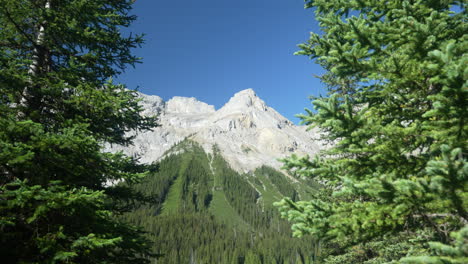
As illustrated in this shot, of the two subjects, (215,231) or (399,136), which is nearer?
(399,136)

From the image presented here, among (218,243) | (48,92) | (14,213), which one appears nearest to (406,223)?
(14,213)

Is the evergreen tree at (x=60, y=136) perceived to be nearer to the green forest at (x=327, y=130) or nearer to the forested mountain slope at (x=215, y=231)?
the green forest at (x=327, y=130)

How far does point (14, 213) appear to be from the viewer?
5.83 m

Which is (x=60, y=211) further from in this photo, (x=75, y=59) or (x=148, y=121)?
(x=148, y=121)

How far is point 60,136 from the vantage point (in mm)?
6266

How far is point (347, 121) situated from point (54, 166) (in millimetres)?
8670

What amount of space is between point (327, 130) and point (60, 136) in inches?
324

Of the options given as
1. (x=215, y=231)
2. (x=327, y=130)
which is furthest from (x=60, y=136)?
(x=215, y=231)

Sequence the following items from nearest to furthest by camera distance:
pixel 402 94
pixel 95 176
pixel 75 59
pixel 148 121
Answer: pixel 402 94 → pixel 95 176 → pixel 75 59 → pixel 148 121

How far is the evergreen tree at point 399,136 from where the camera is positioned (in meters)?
3.60

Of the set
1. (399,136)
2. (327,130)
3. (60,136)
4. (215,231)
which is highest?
(327,130)

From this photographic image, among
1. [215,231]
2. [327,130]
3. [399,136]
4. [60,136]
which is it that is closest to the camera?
[399,136]

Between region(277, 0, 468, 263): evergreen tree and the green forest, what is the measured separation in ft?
0.09

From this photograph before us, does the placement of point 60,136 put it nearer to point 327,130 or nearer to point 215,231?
point 327,130
